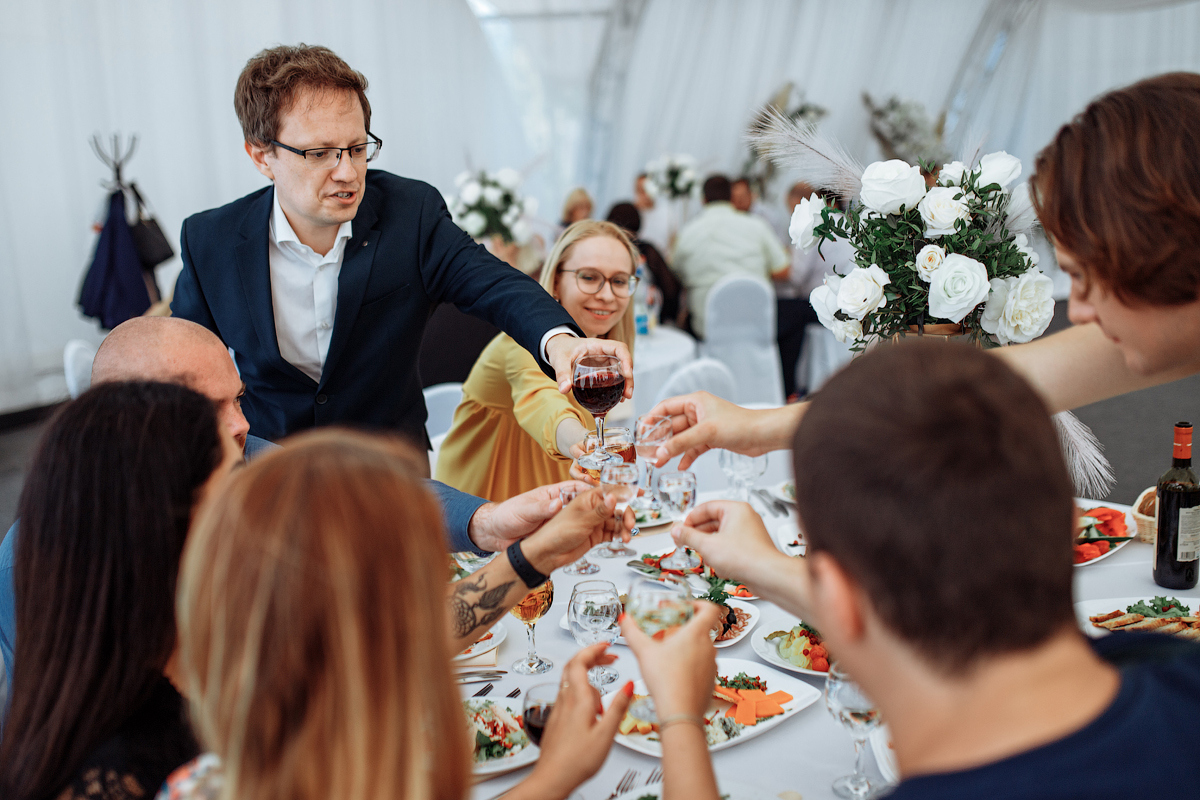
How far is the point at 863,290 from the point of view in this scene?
1922mm

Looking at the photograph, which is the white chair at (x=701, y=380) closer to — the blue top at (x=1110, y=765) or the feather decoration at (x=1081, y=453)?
the feather decoration at (x=1081, y=453)

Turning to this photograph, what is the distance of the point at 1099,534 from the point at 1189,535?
0.32 m

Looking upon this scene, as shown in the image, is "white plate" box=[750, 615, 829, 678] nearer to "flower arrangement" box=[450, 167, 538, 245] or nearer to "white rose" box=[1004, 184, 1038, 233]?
"white rose" box=[1004, 184, 1038, 233]

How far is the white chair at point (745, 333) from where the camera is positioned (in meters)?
5.55

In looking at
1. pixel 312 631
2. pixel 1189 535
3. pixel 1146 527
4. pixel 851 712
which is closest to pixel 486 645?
pixel 851 712

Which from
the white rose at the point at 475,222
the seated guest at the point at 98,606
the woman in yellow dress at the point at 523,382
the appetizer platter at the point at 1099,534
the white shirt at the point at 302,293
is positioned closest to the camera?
the seated guest at the point at 98,606

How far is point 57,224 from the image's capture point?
228 inches

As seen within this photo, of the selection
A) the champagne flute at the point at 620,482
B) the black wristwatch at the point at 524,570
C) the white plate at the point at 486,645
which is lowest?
the white plate at the point at 486,645

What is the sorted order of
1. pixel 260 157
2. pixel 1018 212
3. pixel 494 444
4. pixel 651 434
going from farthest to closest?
pixel 494 444
pixel 260 157
pixel 1018 212
pixel 651 434

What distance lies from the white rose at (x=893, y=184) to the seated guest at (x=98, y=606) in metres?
1.44

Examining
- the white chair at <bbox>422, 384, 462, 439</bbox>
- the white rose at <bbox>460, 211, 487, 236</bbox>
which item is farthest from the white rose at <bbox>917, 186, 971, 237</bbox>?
the white rose at <bbox>460, 211, 487, 236</bbox>

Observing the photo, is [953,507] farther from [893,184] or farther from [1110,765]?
[893,184]

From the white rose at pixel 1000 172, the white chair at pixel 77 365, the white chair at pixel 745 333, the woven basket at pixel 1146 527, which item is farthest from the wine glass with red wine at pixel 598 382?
the white chair at pixel 745 333

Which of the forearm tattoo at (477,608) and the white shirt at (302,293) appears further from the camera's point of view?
the white shirt at (302,293)
